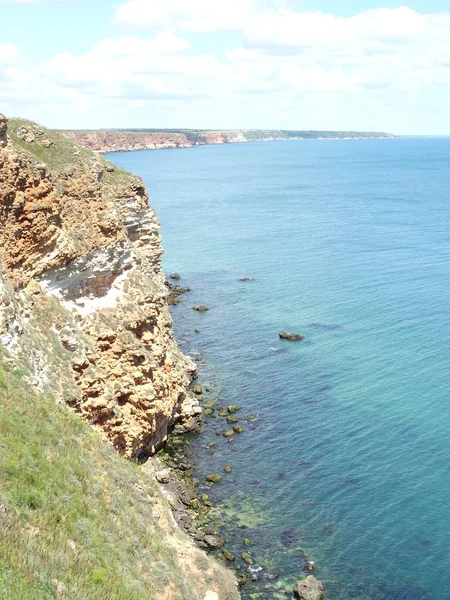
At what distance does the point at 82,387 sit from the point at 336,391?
2935 centimetres

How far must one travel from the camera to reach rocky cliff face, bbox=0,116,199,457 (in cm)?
3594

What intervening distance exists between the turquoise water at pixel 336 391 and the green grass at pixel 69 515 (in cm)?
1269

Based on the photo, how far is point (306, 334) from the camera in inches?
2911

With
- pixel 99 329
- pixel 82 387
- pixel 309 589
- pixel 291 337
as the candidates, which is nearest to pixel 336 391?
pixel 291 337

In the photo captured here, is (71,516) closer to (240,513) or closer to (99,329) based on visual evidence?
(99,329)

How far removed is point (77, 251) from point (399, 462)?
28.5 m

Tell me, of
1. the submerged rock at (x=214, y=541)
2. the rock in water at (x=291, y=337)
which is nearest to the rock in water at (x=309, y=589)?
the submerged rock at (x=214, y=541)

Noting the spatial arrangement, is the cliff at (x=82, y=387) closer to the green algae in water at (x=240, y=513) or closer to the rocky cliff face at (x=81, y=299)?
the rocky cliff face at (x=81, y=299)

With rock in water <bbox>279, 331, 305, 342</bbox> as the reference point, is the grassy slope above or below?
above

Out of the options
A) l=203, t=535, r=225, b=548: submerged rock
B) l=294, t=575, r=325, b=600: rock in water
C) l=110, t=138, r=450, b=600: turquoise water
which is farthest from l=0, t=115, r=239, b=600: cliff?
l=110, t=138, r=450, b=600: turquoise water

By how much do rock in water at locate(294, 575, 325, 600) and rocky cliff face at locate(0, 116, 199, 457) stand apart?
14058 mm

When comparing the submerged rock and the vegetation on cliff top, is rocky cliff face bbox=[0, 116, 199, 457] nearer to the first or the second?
the vegetation on cliff top

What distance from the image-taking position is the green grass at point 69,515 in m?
18.6

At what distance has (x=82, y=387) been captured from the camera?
37344 millimetres
